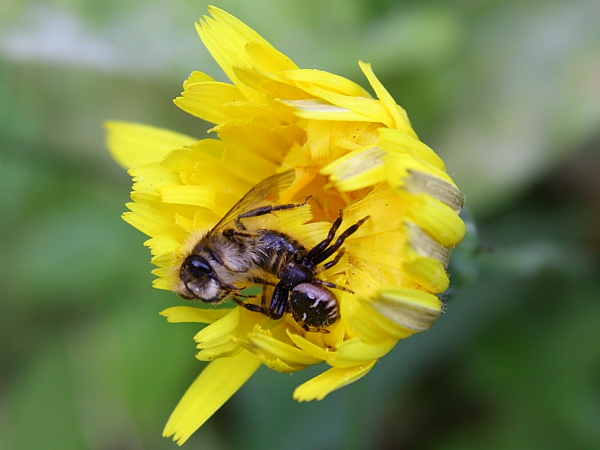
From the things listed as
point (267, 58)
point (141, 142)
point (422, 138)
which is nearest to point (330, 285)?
point (267, 58)

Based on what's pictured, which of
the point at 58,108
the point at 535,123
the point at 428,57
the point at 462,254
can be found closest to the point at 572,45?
the point at 535,123

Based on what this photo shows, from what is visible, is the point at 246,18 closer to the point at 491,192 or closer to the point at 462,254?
the point at 491,192

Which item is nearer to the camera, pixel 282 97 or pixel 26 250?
pixel 282 97

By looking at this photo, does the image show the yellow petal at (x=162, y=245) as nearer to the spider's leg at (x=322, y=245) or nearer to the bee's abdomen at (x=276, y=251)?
the bee's abdomen at (x=276, y=251)

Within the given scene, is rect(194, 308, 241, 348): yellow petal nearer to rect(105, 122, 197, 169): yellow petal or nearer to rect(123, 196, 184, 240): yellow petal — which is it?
rect(123, 196, 184, 240): yellow petal

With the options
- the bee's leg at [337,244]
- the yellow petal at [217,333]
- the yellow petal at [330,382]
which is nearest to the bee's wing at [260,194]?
the bee's leg at [337,244]

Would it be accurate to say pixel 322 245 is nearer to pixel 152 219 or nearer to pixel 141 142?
pixel 152 219

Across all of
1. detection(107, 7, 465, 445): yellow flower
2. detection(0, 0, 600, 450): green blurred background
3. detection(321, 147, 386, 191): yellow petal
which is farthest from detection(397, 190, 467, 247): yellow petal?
detection(0, 0, 600, 450): green blurred background
